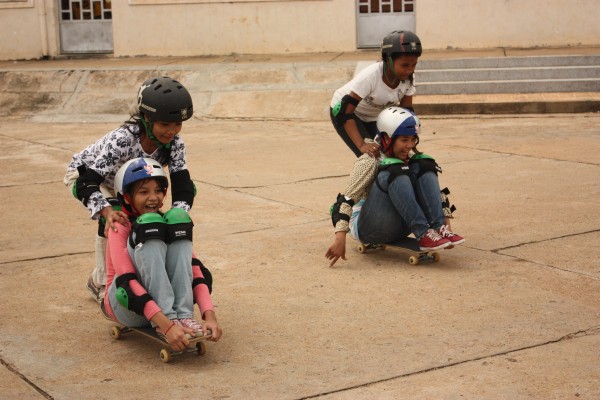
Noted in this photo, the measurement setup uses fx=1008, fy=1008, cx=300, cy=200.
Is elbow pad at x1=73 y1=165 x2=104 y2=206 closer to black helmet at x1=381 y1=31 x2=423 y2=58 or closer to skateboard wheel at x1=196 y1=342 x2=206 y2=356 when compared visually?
skateboard wheel at x1=196 y1=342 x2=206 y2=356

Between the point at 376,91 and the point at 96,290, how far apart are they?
2.30 m

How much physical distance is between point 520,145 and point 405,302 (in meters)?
5.77

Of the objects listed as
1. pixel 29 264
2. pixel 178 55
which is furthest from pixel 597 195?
pixel 178 55

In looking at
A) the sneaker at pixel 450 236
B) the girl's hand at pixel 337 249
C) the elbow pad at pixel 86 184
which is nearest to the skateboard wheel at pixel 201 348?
the elbow pad at pixel 86 184

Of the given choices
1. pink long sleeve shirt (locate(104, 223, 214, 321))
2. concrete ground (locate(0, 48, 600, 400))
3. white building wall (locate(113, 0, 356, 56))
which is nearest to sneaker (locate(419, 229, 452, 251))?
concrete ground (locate(0, 48, 600, 400))

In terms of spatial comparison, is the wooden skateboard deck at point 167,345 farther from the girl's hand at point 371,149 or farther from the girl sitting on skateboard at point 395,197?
the girl's hand at point 371,149

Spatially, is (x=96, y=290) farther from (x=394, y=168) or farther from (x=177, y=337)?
(x=394, y=168)

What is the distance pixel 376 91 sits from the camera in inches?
258

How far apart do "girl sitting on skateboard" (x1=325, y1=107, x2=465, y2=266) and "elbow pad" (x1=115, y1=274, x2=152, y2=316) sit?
5.59 ft

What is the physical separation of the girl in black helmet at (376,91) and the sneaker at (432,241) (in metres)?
0.63

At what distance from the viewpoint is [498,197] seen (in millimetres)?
8062

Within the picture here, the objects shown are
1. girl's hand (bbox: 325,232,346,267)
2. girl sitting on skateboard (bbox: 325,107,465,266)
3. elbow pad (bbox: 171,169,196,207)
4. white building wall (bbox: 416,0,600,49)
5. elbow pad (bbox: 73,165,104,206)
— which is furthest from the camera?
white building wall (bbox: 416,0,600,49)

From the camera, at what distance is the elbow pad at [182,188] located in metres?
5.02

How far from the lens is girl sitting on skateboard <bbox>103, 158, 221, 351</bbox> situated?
4.48 m
